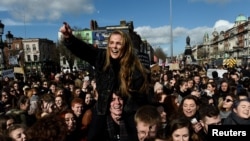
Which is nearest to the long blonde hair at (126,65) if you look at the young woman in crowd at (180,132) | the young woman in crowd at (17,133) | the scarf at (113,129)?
the scarf at (113,129)

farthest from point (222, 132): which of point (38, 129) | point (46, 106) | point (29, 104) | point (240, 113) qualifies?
point (29, 104)

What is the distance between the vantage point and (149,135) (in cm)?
349

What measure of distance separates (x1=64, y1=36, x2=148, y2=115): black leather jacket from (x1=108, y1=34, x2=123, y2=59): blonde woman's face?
0.11 m

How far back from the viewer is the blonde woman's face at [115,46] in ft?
12.3

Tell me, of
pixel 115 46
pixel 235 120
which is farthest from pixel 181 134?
pixel 235 120

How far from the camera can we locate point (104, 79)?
377 centimetres

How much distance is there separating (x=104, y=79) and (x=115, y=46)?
344 millimetres

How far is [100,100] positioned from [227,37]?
158 meters

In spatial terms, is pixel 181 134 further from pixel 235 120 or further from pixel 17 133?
pixel 17 133

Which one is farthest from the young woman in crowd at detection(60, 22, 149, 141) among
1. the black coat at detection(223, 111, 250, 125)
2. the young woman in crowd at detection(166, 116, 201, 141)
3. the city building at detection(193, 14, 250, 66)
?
the city building at detection(193, 14, 250, 66)

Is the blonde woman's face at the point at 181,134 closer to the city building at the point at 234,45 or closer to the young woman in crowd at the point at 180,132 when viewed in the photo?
the young woman in crowd at the point at 180,132

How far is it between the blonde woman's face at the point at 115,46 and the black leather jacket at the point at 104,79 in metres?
0.11

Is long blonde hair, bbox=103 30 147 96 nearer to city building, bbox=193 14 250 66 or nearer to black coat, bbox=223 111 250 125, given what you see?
black coat, bbox=223 111 250 125

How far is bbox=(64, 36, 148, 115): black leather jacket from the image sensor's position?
3729 mm
